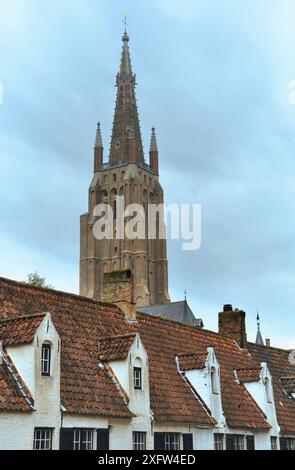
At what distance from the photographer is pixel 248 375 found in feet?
108

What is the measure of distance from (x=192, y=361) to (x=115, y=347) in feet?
16.3

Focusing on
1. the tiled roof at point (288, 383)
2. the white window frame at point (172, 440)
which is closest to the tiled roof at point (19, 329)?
the white window frame at point (172, 440)

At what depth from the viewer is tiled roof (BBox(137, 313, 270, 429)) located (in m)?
26.8

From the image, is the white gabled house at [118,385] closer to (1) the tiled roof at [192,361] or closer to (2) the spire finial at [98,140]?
(1) the tiled roof at [192,361]

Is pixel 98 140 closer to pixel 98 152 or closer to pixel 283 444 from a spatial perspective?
pixel 98 152

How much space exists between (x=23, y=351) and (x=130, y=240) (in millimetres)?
116086

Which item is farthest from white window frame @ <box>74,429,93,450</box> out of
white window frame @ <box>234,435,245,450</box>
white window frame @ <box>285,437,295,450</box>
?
white window frame @ <box>285,437,295,450</box>

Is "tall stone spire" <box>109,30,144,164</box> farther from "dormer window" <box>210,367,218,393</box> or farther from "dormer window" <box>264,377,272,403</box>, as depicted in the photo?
"dormer window" <box>210,367,218,393</box>

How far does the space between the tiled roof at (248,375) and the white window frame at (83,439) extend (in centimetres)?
1156

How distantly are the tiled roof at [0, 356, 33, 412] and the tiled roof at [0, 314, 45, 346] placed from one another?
58 centimetres

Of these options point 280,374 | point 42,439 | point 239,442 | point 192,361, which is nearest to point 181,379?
point 192,361
